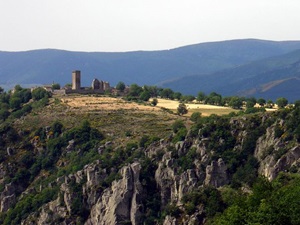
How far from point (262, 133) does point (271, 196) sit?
133 feet

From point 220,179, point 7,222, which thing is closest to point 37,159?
point 7,222

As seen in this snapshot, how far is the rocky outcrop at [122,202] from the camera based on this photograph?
325 feet

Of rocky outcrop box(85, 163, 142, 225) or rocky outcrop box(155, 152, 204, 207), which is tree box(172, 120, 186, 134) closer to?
rocky outcrop box(155, 152, 204, 207)

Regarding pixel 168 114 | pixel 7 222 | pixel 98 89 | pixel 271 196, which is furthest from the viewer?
pixel 98 89

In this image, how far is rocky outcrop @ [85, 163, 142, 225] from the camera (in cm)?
9900

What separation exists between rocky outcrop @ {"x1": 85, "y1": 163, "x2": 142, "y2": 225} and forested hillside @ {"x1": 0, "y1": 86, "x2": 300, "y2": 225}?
0.13 meters

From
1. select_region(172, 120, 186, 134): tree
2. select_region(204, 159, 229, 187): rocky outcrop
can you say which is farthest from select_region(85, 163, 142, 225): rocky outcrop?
select_region(172, 120, 186, 134): tree

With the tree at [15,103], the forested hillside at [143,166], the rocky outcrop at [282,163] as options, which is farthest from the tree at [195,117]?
the tree at [15,103]

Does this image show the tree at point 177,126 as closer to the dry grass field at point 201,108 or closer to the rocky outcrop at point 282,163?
the dry grass field at point 201,108

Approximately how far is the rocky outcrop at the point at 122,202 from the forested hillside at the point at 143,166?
13 centimetres

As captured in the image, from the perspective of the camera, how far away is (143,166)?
4102 inches

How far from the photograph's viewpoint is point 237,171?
9531cm

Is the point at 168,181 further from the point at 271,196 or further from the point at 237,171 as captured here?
the point at 271,196

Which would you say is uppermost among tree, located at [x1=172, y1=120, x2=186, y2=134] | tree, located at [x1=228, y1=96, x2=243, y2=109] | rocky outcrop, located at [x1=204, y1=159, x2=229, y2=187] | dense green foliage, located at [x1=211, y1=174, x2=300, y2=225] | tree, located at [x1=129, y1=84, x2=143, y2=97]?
dense green foliage, located at [x1=211, y1=174, x2=300, y2=225]
